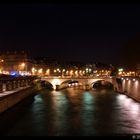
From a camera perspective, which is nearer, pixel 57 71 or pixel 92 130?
pixel 92 130

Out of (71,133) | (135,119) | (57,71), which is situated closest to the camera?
(71,133)

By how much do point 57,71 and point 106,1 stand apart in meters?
103

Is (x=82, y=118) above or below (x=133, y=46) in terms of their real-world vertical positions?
below

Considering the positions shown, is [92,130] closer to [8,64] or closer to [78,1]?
[78,1]

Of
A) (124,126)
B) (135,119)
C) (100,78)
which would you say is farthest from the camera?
(100,78)

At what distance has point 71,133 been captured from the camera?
54.8 feet

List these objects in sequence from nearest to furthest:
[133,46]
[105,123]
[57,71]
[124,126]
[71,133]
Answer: [71,133] → [124,126] → [105,123] → [133,46] → [57,71]

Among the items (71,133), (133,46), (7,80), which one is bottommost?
(71,133)

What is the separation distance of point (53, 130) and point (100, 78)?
146 feet

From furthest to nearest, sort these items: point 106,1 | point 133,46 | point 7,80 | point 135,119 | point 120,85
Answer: point 120,85 → point 133,46 → point 7,80 → point 135,119 → point 106,1

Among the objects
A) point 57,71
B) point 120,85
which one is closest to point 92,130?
point 120,85

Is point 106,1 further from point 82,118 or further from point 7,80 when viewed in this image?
point 7,80

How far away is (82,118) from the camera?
22672 mm

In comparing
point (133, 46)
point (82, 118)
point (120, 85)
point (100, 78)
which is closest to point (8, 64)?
point (100, 78)
